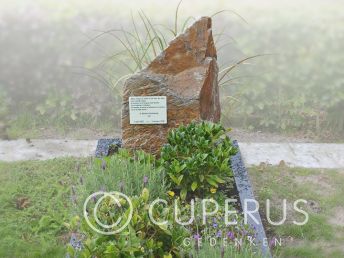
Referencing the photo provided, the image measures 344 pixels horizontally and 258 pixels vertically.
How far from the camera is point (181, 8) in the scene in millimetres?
9102

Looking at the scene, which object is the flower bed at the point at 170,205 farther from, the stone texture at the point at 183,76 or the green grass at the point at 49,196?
the stone texture at the point at 183,76

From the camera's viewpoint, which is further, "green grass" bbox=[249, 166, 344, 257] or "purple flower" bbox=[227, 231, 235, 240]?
"green grass" bbox=[249, 166, 344, 257]

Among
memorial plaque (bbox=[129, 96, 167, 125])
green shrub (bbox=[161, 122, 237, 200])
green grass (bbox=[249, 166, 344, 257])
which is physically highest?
memorial plaque (bbox=[129, 96, 167, 125])

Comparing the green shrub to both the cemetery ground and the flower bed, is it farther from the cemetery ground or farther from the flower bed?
the cemetery ground

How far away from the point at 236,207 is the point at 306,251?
549mm

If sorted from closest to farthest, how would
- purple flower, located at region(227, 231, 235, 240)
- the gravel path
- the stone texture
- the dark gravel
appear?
1. purple flower, located at region(227, 231, 235, 240)
2. the stone texture
3. the dark gravel
4. the gravel path

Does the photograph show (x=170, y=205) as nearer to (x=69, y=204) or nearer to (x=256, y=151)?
(x=69, y=204)

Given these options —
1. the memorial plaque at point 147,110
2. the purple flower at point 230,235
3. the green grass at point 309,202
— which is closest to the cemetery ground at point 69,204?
the green grass at point 309,202

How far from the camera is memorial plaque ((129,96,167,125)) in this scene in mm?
4766

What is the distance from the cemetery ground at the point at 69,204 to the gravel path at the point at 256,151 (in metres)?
0.18

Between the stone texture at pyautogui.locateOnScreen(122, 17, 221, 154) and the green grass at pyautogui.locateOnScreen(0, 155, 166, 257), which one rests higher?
the stone texture at pyautogui.locateOnScreen(122, 17, 221, 154)

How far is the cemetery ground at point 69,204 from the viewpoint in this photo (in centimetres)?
412

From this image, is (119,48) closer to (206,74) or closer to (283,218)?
(206,74)

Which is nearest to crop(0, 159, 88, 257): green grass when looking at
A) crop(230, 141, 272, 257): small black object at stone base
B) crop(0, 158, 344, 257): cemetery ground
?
crop(0, 158, 344, 257): cemetery ground
